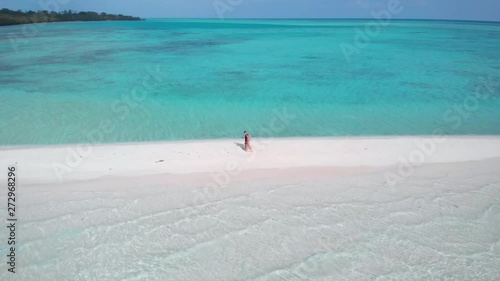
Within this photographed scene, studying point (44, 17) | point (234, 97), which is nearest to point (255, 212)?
point (234, 97)

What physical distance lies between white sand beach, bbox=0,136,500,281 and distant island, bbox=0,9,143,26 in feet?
268

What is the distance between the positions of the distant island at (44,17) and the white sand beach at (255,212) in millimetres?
81757

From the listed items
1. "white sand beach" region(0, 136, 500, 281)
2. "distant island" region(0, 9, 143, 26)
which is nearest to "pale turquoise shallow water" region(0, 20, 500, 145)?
"white sand beach" region(0, 136, 500, 281)

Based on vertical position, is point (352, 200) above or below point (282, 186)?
below

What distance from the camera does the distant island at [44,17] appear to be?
74144mm

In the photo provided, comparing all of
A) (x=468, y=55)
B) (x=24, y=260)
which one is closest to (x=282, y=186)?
(x=24, y=260)

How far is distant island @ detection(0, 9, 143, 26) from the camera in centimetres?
7414

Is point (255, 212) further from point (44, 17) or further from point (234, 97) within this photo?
point (44, 17)

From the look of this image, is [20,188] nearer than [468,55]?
Yes

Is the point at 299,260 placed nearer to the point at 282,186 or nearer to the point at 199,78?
the point at 282,186

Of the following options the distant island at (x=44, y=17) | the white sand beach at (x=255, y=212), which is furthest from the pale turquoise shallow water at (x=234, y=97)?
the distant island at (x=44, y=17)

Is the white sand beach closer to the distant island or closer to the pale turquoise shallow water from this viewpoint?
the pale turquoise shallow water

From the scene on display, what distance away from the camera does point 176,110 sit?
15.8 m

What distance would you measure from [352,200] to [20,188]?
8.12 meters
